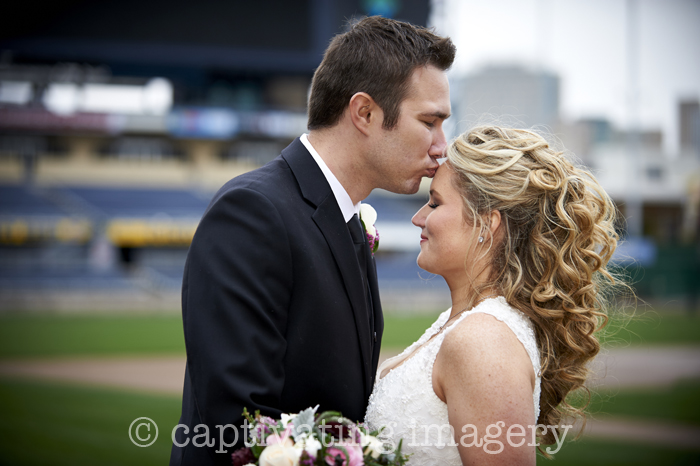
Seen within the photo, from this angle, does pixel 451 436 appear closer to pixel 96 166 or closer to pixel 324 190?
pixel 324 190

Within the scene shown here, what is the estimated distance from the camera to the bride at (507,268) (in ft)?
8.00

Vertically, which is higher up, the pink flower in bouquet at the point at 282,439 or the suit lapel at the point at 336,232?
the suit lapel at the point at 336,232

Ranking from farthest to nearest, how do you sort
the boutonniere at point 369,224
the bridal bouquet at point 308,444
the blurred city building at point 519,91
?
1. the blurred city building at point 519,91
2. the boutonniere at point 369,224
3. the bridal bouquet at point 308,444

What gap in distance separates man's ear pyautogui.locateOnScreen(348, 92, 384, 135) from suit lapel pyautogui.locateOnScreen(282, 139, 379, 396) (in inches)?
9.9

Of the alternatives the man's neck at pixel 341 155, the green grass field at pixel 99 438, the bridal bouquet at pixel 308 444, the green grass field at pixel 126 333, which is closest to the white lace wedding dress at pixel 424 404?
the bridal bouquet at pixel 308 444

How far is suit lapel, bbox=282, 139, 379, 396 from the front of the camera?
7.92ft

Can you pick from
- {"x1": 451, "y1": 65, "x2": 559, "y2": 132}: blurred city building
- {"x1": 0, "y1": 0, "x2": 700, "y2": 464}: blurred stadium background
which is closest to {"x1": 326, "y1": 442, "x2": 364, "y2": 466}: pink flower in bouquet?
{"x1": 0, "y1": 0, "x2": 700, "y2": 464}: blurred stadium background

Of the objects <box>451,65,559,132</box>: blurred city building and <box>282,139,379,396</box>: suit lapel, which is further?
<box>451,65,559,132</box>: blurred city building

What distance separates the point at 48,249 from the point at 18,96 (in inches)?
503

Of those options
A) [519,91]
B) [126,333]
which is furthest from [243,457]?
[519,91]

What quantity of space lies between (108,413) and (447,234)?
7960 mm

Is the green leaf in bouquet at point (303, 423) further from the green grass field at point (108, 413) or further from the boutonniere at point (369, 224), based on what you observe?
the green grass field at point (108, 413)

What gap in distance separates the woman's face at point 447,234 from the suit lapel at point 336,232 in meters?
0.36

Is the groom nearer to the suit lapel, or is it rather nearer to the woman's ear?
the suit lapel
